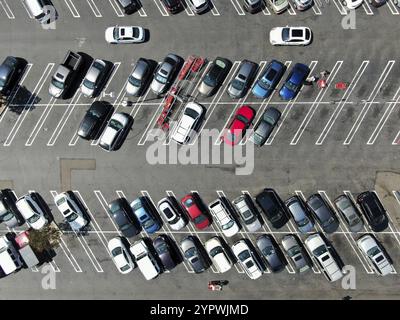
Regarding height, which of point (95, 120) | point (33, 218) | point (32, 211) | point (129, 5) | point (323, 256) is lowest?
point (33, 218)

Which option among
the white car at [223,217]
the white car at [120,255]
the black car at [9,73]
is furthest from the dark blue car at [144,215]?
the black car at [9,73]

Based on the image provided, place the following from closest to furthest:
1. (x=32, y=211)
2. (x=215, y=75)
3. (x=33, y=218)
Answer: (x=215, y=75)
(x=32, y=211)
(x=33, y=218)

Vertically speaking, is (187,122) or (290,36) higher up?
(290,36)

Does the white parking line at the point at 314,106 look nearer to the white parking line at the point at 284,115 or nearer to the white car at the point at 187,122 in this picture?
the white parking line at the point at 284,115

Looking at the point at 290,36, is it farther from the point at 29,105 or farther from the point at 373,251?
the point at 29,105

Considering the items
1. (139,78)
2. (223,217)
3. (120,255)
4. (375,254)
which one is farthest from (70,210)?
(375,254)
